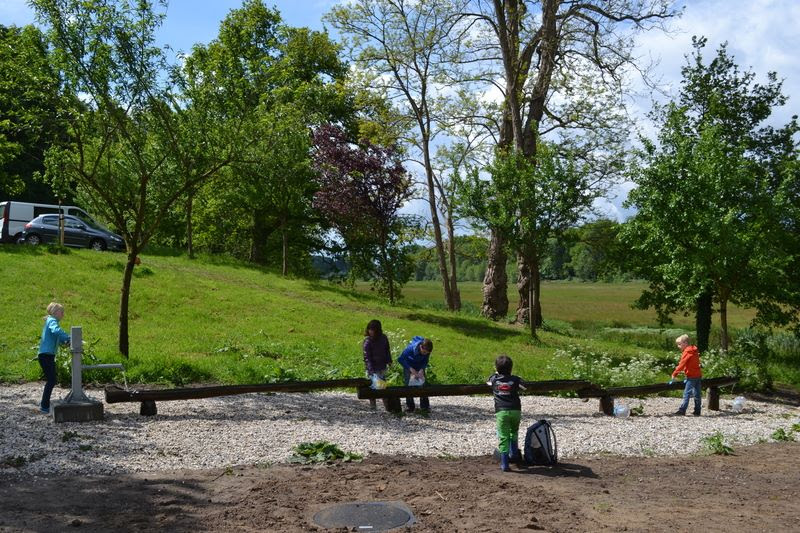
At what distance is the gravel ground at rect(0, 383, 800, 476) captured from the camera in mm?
8938

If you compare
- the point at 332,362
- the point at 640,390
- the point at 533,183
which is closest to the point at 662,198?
the point at 533,183

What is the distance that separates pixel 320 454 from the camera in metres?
9.17

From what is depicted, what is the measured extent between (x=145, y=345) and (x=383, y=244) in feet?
44.2

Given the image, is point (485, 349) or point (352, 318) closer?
point (485, 349)

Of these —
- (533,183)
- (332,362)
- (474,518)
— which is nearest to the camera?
(474,518)

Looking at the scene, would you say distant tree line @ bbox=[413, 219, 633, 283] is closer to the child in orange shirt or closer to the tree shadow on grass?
the tree shadow on grass

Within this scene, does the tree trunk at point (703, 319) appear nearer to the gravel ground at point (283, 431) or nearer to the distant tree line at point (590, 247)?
the distant tree line at point (590, 247)

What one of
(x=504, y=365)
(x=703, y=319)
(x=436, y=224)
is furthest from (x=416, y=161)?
(x=504, y=365)

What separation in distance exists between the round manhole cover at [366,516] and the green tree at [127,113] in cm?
898

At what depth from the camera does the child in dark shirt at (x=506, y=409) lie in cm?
903

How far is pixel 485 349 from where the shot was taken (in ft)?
68.9

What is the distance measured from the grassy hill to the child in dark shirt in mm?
5427

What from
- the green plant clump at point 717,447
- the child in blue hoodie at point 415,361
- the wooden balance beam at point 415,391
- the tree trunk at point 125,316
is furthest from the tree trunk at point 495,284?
the green plant clump at point 717,447

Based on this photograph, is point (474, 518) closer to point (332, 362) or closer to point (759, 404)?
point (332, 362)
